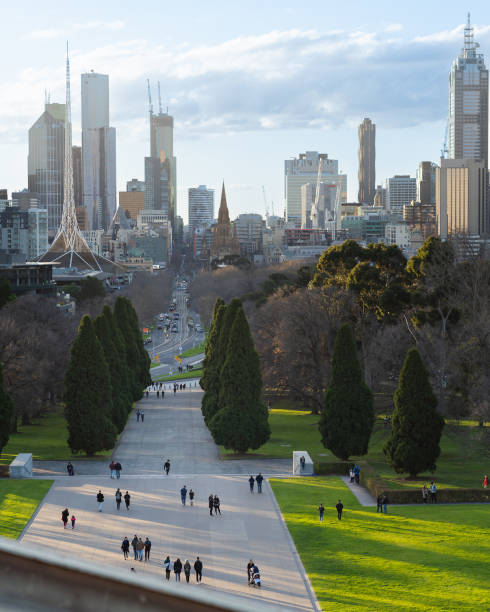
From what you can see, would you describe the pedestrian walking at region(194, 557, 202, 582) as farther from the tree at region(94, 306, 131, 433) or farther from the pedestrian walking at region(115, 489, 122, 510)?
the tree at region(94, 306, 131, 433)

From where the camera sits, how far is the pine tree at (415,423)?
4075cm

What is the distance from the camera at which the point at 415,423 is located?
4072 centimetres

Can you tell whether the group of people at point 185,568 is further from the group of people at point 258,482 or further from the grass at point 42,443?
the grass at point 42,443

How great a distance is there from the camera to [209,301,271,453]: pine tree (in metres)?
48.9

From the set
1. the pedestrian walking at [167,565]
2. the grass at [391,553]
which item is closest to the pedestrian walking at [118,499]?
the grass at [391,553]

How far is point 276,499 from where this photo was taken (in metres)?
38.2

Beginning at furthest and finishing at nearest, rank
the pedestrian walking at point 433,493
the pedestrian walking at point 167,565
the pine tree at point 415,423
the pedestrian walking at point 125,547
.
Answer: the pine tree at point 415,423 → the pedestrian walking at point 433,493 → the pedestrian walking at point 125,547 → the pedestrian walking at point 167,565

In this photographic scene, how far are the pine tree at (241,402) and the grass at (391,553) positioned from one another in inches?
366

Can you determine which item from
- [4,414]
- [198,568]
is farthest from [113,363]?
[198,568]

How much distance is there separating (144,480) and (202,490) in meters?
3.96

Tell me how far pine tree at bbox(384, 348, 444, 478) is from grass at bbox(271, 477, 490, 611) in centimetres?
364

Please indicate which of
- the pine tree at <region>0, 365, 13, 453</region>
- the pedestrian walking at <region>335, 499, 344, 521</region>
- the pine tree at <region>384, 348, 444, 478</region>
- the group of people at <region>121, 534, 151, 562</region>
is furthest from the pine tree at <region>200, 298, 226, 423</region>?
the group of people at <region>121, 534, 151, 562</region>

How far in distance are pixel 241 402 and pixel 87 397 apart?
28.8ft

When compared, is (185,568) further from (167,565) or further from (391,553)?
(391,553)
